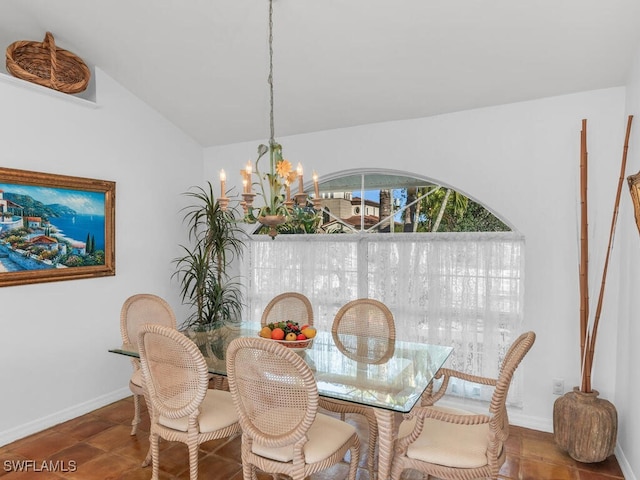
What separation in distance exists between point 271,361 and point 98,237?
2411 mm

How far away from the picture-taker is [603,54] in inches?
101

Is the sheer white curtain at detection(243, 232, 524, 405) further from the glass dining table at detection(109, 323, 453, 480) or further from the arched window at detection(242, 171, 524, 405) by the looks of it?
the glass dining table at detection(109, 323, 453, 480)

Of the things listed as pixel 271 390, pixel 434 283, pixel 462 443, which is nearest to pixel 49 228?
pixel 271 390

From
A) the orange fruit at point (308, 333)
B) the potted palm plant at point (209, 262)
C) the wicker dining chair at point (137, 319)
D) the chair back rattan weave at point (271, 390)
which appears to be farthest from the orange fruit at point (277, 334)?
the potted palm plant at point (209, 262)

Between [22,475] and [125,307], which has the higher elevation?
[125,307]

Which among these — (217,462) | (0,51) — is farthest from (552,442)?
(0,51)

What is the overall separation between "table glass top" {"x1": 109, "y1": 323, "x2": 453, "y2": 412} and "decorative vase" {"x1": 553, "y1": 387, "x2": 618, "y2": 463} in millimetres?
841

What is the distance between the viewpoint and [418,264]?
11.5 ft

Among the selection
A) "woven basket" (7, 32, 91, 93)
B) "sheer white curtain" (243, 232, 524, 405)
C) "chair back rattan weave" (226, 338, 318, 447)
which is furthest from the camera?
"sheer white curtain" (243, 232, 524, 405)

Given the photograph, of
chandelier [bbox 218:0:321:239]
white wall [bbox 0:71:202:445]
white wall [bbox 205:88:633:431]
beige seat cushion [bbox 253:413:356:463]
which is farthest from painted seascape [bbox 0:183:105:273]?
white wall [bbox 205:88:633:431]

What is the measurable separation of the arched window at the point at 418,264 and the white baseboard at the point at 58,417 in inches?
64.8

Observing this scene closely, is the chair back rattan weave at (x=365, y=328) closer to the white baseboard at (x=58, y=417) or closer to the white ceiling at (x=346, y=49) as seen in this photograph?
the white ceiling at (x=346, y=49)

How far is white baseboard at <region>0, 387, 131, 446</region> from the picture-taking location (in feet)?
9.69

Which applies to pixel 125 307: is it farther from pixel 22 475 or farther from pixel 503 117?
pixel 503 117
